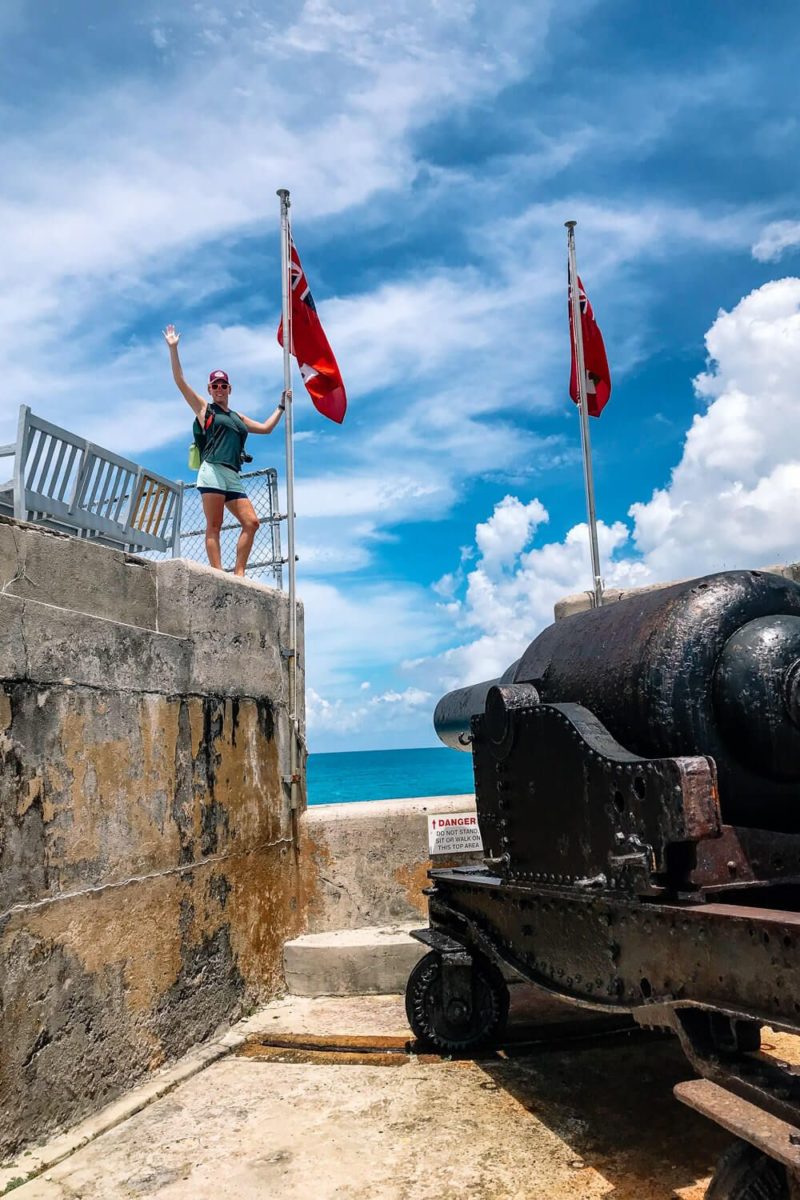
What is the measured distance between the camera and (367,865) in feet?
21.2

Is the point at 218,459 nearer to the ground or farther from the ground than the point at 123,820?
farther from the ground

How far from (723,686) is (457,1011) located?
2.28 metres

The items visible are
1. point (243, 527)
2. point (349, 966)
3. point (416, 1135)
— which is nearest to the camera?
point (416, 1135)

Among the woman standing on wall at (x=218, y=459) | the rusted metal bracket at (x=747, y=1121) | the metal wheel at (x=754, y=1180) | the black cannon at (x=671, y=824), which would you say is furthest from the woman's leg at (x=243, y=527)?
the metal wheel at (x=754, y=1180)

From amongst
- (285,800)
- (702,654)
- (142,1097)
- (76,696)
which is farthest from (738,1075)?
(285,800)

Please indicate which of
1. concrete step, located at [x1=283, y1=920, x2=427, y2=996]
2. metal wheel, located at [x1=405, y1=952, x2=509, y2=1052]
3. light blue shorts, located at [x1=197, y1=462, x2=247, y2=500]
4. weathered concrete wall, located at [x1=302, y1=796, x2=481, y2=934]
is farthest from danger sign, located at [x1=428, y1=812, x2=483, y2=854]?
light blue shorts, located at [x1=197, y1=462, x2=247, y2=500]

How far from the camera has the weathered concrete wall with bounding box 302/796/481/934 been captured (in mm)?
6410

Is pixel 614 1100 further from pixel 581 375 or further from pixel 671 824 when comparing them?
pixel 581 375

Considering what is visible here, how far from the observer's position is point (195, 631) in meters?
5.32

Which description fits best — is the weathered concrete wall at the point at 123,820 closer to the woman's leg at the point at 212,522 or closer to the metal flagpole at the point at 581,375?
the woman's leg at the point at 212,522

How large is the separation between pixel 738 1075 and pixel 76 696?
9.64 ft

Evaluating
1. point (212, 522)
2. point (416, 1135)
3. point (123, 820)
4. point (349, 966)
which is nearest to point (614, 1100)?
point (416, 1135)

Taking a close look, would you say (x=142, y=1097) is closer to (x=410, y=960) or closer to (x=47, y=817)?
(x=47, y=817)

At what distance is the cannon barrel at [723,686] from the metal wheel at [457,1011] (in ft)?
5.72
